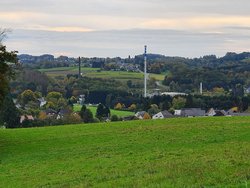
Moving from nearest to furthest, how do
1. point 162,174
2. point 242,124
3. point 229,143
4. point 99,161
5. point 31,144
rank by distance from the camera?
point 162,174 → point 99,161 → point 229,143 → point 31,144 → point 242,124

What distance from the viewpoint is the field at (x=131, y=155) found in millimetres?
17125

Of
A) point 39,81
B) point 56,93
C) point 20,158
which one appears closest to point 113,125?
point 20,158

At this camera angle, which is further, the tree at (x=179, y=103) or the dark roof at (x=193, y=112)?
→ the tree at (x=179, y=103)

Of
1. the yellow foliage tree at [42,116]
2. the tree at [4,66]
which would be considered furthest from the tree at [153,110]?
the tree at [4,66]

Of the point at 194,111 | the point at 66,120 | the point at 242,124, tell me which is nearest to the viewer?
the point at 242,124

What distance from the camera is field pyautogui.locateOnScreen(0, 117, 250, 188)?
17.1m

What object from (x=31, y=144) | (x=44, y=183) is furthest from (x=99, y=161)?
(x=31, y=144)

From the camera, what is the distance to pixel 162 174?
1741 centimetres

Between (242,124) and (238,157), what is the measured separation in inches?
632

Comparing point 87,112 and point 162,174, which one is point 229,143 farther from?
point 87,112

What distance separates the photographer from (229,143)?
27000mm

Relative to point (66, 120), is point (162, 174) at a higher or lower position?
higher

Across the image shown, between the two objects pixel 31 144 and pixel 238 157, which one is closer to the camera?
pixel 238 157

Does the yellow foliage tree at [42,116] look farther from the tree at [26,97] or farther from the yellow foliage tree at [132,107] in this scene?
the yellow foliage tree at [132,107]
